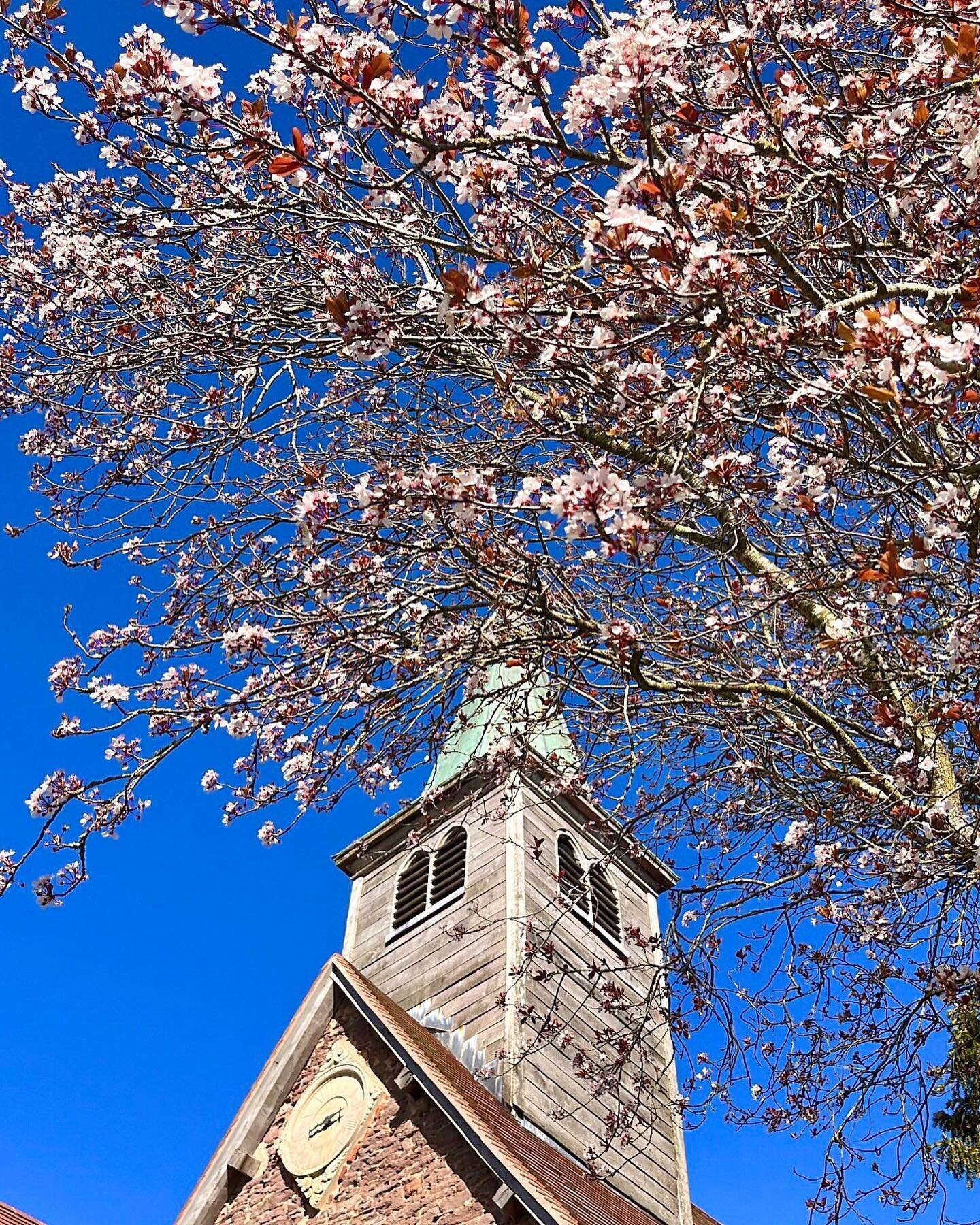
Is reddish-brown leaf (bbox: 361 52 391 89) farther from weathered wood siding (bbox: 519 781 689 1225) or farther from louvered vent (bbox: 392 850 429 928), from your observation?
louvered vent (bbox: 392 850 429 928)

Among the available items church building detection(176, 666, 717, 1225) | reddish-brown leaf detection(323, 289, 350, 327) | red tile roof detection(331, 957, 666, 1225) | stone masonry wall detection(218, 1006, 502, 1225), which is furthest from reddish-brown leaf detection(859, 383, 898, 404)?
stone masonry wall detection(218, 1006, 502, 1225)

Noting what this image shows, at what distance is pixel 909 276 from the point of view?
14.4 ft

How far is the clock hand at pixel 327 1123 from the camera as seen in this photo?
31.5ft

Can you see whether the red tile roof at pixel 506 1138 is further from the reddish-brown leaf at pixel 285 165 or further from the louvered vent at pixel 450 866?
the reddish-brown leaf at pixel 285 165

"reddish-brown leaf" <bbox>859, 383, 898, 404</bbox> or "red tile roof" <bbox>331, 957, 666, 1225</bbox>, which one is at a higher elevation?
"red tile roof" <bbox>331, 957, 666, 1225</bbox>

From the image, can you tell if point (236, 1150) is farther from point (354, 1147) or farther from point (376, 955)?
point (376, 955)

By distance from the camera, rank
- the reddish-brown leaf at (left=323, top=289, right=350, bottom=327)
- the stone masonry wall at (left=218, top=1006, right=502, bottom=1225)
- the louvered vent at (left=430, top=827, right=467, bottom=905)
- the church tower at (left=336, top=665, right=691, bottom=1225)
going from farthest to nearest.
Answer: the louvered vent at (left=430, top=827, right=467, bottom=905)
the church tower at (left=336, top=665, right=691, bottom=1225)
the stone masonry wall at (left=218, top=1006, right=502, bottom=1225)
the reddish-brown leaf at (left=323, top=289, right=350, bottom=327)

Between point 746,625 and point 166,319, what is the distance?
11.4 ft

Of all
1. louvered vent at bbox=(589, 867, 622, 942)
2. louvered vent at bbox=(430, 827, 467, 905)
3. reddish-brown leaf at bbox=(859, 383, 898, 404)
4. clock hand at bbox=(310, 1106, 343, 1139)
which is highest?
louvered vent at bbox=(430, 827, 467, 905)

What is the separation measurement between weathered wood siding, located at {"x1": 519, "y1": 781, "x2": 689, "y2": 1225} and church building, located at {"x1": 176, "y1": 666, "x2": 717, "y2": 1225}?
34 millimetres

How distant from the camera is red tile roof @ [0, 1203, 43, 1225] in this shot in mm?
9977

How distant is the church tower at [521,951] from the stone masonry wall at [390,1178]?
81 cm

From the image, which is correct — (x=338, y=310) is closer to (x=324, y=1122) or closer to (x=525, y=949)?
(x=525, y=949)

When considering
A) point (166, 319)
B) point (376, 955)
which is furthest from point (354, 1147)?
point (166, 319)
